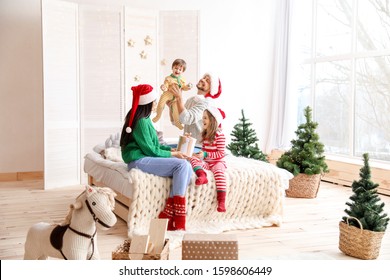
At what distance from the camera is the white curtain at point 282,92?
20.6ft

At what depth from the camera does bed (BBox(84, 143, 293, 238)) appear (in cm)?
301

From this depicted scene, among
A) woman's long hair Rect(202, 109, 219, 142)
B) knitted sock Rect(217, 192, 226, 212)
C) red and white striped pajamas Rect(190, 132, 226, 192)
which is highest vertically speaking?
woman's long hair Rect(202, 109, 219, 142)

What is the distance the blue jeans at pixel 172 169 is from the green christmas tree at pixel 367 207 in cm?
103

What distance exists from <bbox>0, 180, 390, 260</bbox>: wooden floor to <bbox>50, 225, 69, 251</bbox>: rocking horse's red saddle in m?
0.68

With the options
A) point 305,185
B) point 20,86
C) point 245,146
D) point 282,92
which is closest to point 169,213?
point 305,185

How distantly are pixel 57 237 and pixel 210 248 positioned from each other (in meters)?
0.68

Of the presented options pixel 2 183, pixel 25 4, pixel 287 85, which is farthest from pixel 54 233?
pixel 287 85

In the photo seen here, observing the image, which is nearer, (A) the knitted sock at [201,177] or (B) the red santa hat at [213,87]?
(A) the knitted sock at [201,177]

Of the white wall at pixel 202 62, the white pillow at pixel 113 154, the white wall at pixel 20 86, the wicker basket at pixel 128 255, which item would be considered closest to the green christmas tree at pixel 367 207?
the wicker basket at pixel 128 255

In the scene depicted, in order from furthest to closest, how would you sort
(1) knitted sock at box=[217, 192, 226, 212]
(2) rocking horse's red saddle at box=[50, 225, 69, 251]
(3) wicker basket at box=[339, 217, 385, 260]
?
(1) knitted sock at box=[217, 192, 226, 212], (3) wicker basket at box=[339, 217, 385, 260], (2) rocking horse's red saddle at box=[50, 225, 69, 251]

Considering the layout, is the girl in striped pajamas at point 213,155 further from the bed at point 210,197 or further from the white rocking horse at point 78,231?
the white rocking horse at point 78,231

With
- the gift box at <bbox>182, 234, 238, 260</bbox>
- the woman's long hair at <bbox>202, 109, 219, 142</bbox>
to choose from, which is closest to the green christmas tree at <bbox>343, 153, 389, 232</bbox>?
the woman's long hair at <bbox>202, 109, 219, 142</bbox>

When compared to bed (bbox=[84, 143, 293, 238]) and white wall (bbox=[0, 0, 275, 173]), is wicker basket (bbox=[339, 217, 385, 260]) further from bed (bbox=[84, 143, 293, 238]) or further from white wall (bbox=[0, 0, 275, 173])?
white wall (bbox=[0, 0, 275, 173])

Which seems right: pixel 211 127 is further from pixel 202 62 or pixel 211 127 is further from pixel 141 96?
pixel 202 62
